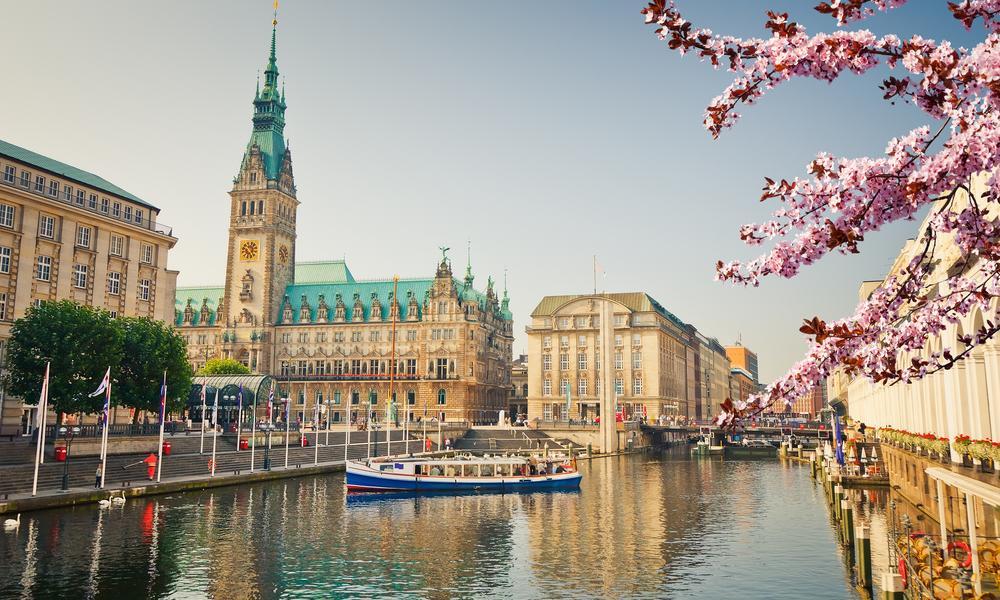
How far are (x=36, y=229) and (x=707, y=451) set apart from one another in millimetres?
100589

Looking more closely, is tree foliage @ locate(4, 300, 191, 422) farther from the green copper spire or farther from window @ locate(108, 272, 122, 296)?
the green copper spire

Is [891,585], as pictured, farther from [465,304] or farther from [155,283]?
[465,304]

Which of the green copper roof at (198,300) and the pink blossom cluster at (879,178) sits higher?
the green copper roof at (198,300)

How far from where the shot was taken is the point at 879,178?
9211 millimetres

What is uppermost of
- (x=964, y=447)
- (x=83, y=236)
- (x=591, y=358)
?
(x=83, y=236)

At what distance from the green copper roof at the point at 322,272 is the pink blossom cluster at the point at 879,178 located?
176 m

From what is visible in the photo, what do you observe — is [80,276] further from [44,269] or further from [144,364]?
[144,364]

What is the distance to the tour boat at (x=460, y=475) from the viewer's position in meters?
68.6

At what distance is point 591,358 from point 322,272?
227 feet

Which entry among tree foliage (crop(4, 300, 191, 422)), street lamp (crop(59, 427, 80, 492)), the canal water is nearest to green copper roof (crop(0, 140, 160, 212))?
tree foliage (crop(4, 300, 191, 422))

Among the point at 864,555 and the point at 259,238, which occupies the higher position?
the point at 259,238

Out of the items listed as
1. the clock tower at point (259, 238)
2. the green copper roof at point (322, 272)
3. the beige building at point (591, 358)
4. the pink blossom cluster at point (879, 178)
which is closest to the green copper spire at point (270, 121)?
the clock tower at point (259, 238)

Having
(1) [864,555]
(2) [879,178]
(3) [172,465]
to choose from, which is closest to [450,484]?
(3) [172,465]

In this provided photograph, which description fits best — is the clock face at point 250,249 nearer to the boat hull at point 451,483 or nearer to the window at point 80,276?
the window at point 80,276
